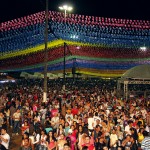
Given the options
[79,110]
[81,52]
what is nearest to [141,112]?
[79,110]

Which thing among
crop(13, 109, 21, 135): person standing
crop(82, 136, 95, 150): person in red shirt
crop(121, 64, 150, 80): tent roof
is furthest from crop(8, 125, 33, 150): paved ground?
crop(121, 64, 150, 80): tent roof

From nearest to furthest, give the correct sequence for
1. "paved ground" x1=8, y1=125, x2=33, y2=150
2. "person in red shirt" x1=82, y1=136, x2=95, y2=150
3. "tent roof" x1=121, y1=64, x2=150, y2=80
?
"person in red shirt" x1=82, y1=136, x2=95, y2=150
"paved ground" x1=8, y1=125, x2=33, y2=150
"tent roof" x1=121, y1=64, x2=150, y2=80

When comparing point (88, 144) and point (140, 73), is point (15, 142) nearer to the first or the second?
point (88, 144)

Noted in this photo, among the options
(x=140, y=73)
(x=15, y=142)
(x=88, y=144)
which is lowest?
(x=15, y=142)

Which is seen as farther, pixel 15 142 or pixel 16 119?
pixel 16 119

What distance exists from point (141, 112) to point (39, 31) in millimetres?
8165

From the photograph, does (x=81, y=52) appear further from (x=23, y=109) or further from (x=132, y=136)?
(x=132, y=136)

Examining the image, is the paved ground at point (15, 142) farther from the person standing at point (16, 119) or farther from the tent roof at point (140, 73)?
the tent roof at point (140, 73)

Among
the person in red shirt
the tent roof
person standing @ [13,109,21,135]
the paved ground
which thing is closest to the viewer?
the person in red shirt

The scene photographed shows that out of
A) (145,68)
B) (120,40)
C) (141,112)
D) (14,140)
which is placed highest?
(120,40)

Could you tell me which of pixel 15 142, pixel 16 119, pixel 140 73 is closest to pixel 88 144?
pixel 15 142

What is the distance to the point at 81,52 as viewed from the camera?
27.0 meters

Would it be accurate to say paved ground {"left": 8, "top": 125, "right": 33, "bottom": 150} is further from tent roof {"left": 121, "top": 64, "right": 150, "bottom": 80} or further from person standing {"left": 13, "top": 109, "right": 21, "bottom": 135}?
tent roof {"left": 121, "top": 64, "right": 150, "bottom": 80}

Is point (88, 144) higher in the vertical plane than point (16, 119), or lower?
lower
